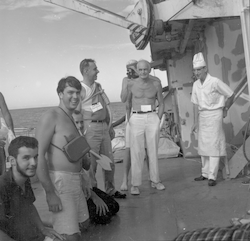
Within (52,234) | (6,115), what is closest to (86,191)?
(52,234)

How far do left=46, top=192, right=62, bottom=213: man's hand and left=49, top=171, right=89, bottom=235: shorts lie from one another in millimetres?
35

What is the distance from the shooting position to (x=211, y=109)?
14.6 feet

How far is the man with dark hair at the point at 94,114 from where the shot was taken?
3887 millimetres

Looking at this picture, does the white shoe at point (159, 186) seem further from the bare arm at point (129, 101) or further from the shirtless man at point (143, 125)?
the bare arm at point (129, 101)

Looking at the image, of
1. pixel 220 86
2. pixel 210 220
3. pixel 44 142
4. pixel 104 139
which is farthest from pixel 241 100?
pixel 44 142

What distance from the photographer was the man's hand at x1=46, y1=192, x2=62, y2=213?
2.43m

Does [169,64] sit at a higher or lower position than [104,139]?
higher

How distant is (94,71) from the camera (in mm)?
3885

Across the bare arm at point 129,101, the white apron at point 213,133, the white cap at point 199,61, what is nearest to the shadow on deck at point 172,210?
the white apron at point 213,133

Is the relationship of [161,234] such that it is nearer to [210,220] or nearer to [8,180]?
[210,220]

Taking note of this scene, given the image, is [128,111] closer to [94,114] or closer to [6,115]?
[94,114]

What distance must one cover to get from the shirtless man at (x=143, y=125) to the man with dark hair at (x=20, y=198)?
6.96 feet

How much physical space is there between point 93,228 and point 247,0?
214 centimetres

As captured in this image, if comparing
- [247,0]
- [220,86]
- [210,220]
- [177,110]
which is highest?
[247,0]
